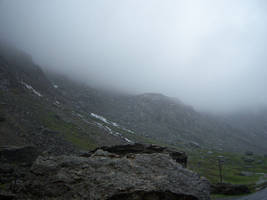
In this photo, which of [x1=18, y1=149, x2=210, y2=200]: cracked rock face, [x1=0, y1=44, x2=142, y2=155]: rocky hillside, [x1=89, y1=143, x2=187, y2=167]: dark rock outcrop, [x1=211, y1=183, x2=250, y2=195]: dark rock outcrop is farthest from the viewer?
[x1=0, y1=44, x2=142, y2=155]: rocky hillside

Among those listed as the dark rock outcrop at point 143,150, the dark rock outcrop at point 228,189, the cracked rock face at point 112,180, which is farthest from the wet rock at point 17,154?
the dark rock outcrop at point 228,189

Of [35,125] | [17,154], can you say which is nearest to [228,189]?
[17,154]

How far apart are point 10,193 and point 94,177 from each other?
496 cm

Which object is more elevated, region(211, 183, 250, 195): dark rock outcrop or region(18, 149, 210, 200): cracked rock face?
region(18, 149, 210, 200): cracked rock face

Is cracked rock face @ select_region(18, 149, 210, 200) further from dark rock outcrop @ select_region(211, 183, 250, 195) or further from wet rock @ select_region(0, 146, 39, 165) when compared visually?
dark rock outcrop @ select_region(211, 183, 250, 195)

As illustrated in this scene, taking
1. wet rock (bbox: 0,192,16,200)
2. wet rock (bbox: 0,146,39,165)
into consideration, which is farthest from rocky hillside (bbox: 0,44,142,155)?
wet rock (bbox: 0,192,16,200)

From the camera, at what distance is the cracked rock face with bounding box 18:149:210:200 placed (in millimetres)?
12141

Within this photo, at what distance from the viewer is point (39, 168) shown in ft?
45.9

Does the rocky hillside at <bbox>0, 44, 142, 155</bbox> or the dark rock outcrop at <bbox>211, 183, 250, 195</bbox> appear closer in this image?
the dark rock outcrop at <bbox>211, 183, 250, 195</bbox>

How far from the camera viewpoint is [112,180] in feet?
42.5

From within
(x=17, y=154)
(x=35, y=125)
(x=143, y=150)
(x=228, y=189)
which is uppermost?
(x=35, y=125)

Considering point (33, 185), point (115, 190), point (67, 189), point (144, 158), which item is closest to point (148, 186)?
point (115, 190)

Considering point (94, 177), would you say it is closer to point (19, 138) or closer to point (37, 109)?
point (19, 138)

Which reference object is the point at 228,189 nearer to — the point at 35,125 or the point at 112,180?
the point at 112,180
